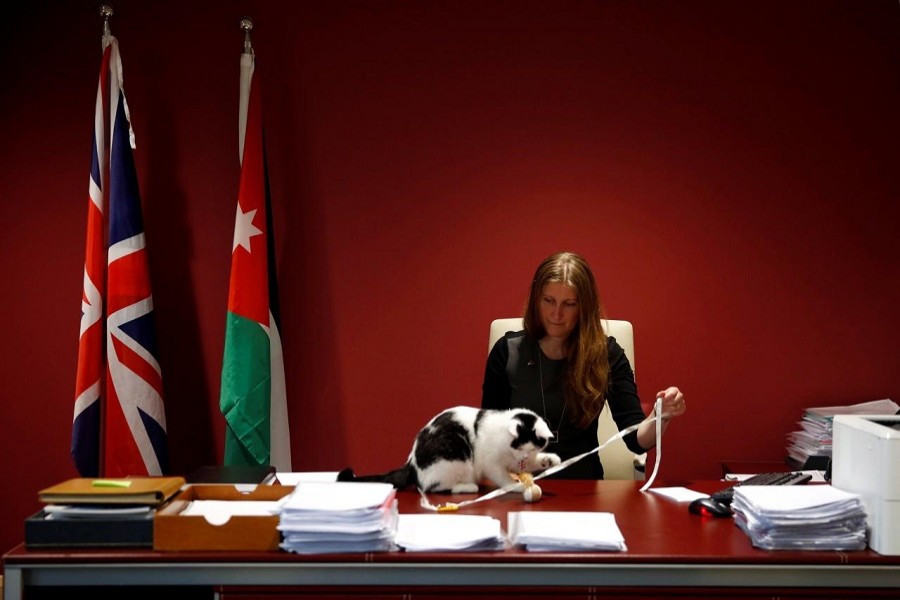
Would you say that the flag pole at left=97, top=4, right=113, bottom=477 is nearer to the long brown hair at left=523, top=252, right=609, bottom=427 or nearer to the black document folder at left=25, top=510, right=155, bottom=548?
the black document folder at left=25, top=510, right=155, bottom=548

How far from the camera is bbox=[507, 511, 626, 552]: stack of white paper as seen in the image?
1.62 meters

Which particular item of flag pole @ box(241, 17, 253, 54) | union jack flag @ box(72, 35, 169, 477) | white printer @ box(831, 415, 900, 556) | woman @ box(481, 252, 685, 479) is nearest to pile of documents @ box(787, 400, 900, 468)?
woman @ box(481, 252, 685, 479)

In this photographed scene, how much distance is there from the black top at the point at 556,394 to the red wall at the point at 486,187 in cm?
72

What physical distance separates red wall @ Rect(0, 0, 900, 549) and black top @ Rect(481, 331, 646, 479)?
2.36ft

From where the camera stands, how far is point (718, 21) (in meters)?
3.27

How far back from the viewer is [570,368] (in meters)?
2.48

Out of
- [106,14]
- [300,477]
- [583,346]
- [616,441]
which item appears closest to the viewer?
[300,477]

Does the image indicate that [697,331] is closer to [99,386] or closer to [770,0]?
[770,0]

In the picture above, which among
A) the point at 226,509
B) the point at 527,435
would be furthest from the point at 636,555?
the point at 226,509

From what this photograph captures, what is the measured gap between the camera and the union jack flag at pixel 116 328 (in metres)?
3.00

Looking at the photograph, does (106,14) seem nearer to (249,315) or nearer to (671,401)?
(249,315)

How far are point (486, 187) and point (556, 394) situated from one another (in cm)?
108

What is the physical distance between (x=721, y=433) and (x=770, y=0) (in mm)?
1638

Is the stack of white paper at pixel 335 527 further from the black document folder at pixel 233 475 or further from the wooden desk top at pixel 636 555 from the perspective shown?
the black document folder at pixel 233 475
